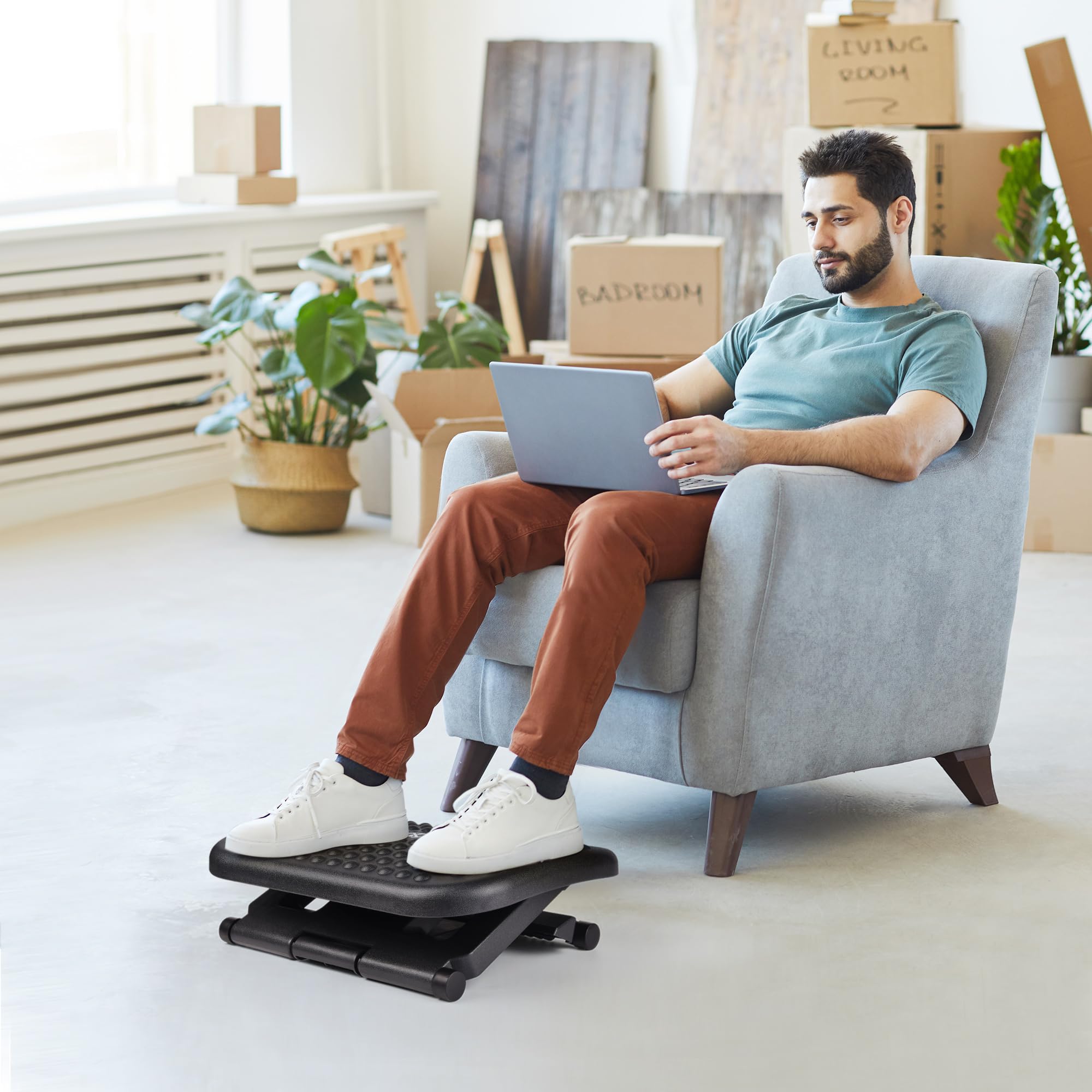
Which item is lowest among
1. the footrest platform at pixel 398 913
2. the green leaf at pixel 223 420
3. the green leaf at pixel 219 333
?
the footrest platform at pixel 398 913

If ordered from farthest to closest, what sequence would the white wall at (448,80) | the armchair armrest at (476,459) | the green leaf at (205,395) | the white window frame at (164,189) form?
the white wall at (448,80) → the white window frame at (164,189) → the green leaf at (205,395) → the armchair armrest at (476,459)

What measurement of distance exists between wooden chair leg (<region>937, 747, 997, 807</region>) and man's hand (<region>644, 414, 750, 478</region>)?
2.08 ft

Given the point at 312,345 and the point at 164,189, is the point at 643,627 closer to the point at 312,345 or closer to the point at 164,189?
the point at 312,345

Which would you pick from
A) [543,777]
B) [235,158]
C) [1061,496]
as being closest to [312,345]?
[235,158]

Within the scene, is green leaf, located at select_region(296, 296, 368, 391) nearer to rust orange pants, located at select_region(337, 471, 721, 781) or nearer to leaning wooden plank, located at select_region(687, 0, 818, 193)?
leaning wooden plank, located at select_region(687, 0, 818, 193)

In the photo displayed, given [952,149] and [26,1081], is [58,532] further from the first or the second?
[26,1081]

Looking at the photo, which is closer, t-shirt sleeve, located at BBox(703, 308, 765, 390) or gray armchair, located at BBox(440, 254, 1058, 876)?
→ gray armchair, located at BBox(440, 254, 1058, 876)

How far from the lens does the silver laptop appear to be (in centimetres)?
215

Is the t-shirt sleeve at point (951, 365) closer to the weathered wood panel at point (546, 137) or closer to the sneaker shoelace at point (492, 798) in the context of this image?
the sneaker shoelace at point (492, 798)

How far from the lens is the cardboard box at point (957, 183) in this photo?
14.3ft

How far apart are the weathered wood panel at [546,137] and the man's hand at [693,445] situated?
153 inches

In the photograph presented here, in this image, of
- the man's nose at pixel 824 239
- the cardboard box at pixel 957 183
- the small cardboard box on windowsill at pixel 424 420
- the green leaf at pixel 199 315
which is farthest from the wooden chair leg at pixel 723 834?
the green leaf at pixel 199 315

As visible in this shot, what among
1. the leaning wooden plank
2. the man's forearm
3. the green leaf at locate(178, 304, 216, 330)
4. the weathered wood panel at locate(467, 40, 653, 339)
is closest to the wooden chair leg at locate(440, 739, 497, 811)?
the man's forearm

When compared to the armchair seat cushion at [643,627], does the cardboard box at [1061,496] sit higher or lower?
lower
